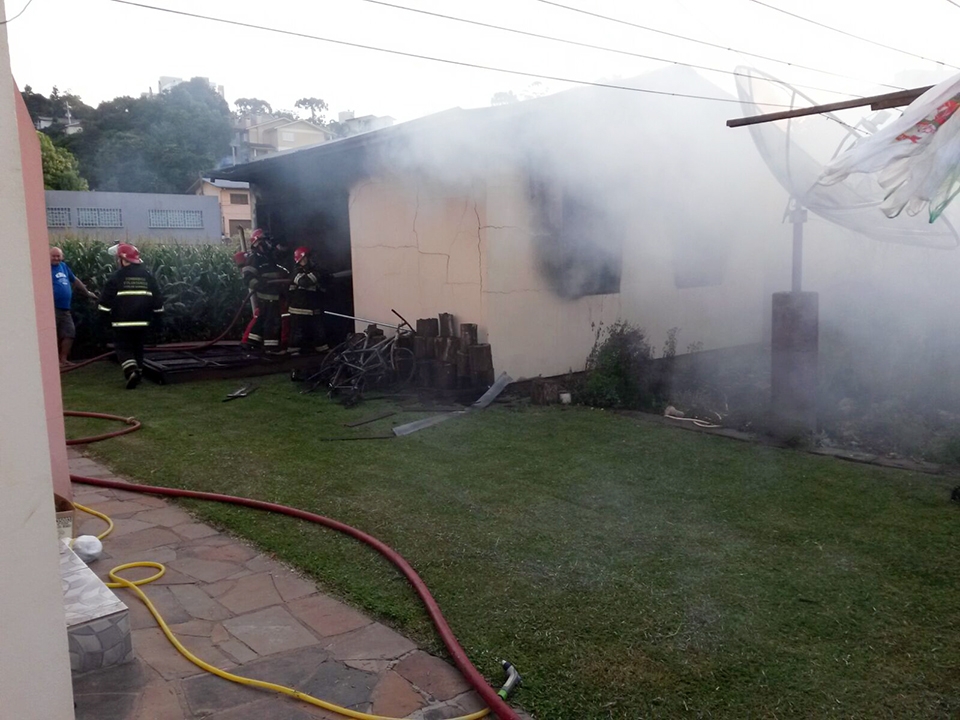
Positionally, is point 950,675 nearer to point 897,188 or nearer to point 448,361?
point 897,188

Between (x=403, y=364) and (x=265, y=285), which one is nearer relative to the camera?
(x=403, y=364)

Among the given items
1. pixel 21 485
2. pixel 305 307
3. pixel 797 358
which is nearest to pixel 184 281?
pixel 305 307

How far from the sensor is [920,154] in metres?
4.87

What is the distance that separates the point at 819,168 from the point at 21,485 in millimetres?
7129

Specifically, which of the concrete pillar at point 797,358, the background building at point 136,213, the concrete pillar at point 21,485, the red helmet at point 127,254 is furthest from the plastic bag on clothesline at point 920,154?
the background building at point 136,213

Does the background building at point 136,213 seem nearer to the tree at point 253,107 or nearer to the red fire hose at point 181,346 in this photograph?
the tree at point 253,107

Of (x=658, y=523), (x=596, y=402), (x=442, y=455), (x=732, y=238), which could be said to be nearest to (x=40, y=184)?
(x=442, y=455)

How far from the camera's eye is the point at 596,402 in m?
8.23

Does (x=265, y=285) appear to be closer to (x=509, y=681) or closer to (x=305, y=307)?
(x=305, y=307)

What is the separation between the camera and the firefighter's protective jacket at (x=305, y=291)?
10281 millimetres

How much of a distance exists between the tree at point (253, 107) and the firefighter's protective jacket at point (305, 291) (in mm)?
25888

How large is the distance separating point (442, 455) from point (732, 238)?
20.0ft

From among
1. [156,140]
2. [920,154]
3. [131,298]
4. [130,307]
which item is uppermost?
[156,140]

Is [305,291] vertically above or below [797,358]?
above
